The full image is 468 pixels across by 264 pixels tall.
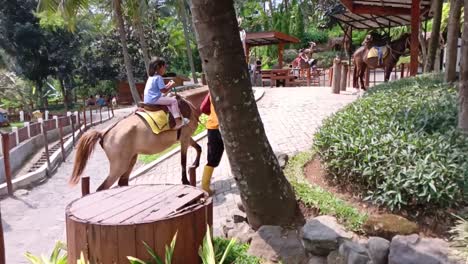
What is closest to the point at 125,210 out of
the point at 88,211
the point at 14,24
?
the point at 88,211

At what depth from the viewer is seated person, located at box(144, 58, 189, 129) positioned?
264 inches

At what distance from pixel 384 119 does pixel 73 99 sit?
37.1m

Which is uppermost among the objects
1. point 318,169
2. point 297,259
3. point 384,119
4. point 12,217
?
point 384,119

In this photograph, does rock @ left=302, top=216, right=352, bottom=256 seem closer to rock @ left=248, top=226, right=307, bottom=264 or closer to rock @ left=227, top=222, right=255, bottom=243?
rock @ left=248, top=226, right=307, bottom=264

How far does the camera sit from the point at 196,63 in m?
41.8

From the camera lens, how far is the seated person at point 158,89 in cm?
671

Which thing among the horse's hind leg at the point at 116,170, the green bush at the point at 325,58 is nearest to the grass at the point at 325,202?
the horse's hind leg at the point at 116,170

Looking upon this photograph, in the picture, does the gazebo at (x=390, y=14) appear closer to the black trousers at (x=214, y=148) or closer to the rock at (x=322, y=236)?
the black trousers at (x=214, y=148)

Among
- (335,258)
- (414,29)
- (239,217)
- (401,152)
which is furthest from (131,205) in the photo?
(414,29)

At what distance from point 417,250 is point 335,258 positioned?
676mm

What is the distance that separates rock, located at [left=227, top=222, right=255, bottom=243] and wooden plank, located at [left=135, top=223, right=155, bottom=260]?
1.30 m

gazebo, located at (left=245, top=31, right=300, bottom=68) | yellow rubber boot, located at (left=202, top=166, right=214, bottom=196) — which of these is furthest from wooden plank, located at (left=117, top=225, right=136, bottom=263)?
gazebo, located at (left=245, top=31, right=300, bottom=68)

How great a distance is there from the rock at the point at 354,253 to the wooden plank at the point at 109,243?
5.75 feet

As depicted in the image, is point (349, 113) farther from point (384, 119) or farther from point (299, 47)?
point (299, 47)
